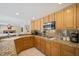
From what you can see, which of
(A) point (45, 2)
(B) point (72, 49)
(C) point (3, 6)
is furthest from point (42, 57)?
(C) point (3, 6)

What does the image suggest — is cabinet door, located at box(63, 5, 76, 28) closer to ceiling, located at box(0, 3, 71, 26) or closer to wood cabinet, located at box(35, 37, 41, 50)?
ceiling, located at box(0, 3, 71, 26)

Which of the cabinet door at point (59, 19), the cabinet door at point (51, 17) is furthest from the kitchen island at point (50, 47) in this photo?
the cabinet door at point (51, 17)

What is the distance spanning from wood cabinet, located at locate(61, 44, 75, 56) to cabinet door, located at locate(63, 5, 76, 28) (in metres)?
0.54

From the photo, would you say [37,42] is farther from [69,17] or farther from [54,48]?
[69,17]

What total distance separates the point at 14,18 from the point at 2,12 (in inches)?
10.6

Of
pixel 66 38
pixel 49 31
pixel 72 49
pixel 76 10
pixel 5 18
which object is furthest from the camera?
pixel 49 31

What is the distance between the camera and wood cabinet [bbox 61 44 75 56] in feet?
7.79

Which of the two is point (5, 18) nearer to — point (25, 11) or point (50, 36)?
point (25, 11)

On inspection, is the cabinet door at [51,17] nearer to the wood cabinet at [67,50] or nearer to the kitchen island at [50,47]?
the kitchen island at [50,47]

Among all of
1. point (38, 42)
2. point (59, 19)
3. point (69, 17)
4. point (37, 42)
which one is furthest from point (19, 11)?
point (37, 42)

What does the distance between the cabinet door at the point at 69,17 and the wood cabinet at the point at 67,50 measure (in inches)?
21.3

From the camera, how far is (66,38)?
3068 millimetres

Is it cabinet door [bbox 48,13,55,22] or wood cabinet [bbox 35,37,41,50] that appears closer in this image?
cabinet door [bbox 48,13,55,22]

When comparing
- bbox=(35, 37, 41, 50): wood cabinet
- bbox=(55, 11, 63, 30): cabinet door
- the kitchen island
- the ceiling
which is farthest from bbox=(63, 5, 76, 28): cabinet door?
bbox=(35, 37, 41, 50): wood cabinet
